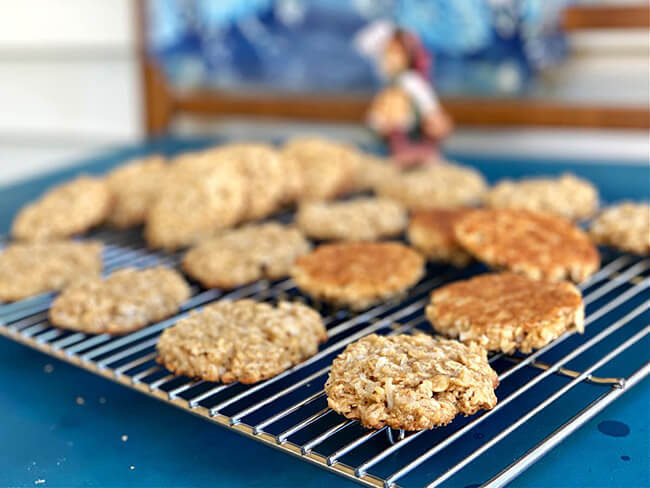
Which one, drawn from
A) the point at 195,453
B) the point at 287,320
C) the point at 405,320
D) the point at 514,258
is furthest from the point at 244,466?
A: the point at 514,258

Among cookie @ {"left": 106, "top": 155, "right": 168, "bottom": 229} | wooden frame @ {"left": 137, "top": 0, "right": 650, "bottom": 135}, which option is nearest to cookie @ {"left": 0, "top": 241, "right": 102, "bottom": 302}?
cookie @ {"left": 106, "top": 155, "right": 168, "bottom": 229}

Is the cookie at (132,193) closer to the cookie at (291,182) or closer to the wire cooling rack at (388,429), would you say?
the cookie at (291,182)

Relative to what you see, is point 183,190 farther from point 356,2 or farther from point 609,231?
point 356,2

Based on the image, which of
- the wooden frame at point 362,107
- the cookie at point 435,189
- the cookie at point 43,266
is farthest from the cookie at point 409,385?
the wooden frame at point 362,107

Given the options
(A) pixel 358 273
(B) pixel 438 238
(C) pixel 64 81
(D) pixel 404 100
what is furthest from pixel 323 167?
(C) pixel 64 81

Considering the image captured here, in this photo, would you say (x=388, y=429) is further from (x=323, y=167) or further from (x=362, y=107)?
(x=362, y=107)

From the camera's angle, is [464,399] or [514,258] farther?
[514,258]
